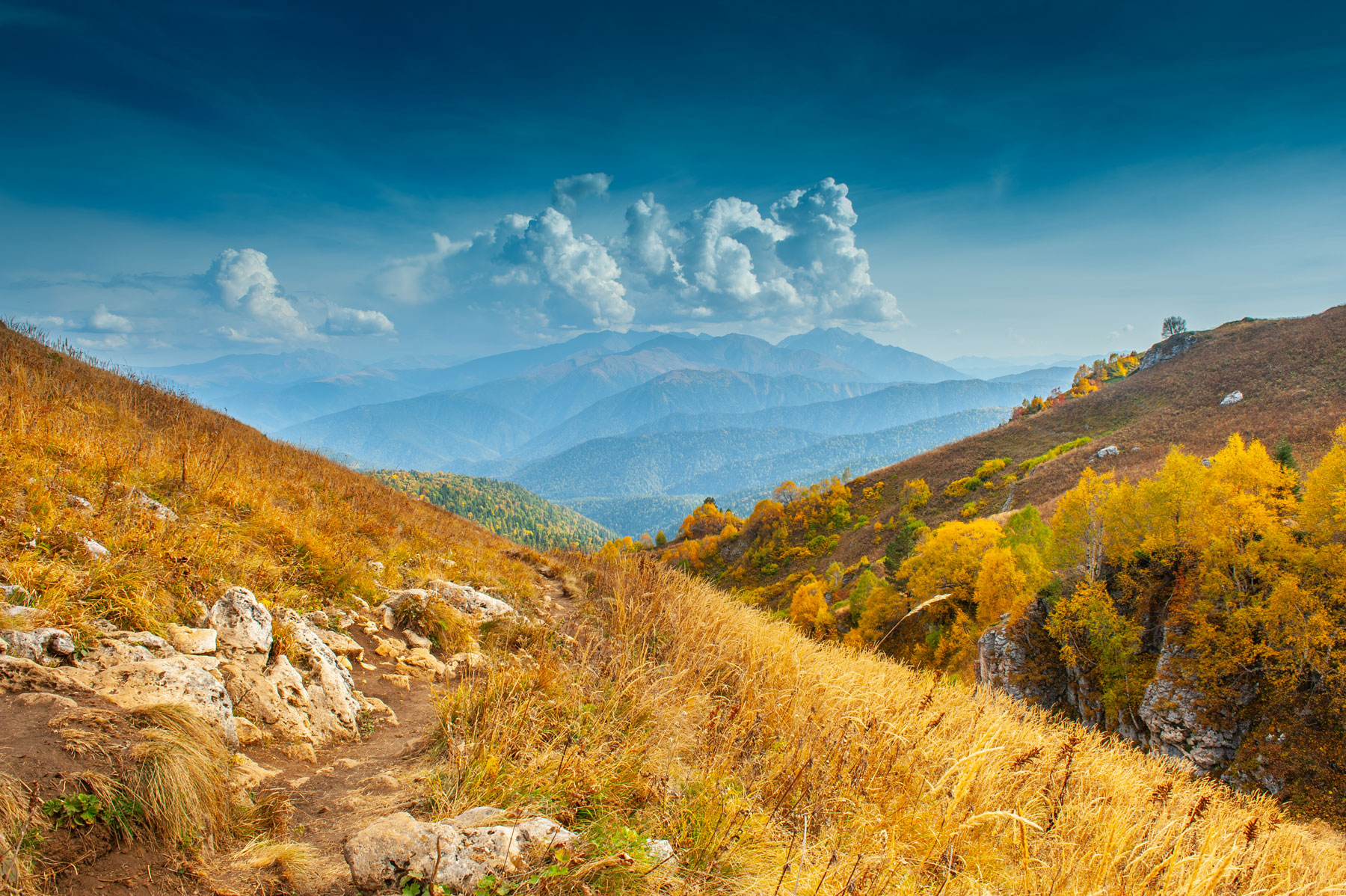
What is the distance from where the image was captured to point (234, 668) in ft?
13.6

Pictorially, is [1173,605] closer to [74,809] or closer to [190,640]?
[190,640]

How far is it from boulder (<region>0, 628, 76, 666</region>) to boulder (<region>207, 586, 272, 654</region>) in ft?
3.45

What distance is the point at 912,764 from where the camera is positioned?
13.1 feet

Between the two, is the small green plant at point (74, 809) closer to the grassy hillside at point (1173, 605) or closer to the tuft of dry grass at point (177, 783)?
the tuft of dry grass at point (177, 783)

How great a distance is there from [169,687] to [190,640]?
0.81 meters

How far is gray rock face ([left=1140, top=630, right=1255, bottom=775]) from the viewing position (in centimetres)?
2080

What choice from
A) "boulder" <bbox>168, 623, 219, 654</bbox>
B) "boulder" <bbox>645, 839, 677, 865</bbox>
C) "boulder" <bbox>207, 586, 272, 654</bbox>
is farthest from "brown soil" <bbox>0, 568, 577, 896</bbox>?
"boulder" <bbox>645, 839, 677, 865</bbox>

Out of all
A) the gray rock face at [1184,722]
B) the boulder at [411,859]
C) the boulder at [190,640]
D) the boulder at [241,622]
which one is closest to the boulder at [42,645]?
the boulder at [190,640]

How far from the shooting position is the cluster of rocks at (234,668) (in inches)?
125

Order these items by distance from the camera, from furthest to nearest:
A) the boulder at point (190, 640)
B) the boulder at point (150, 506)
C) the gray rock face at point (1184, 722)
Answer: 1. the gray rock face at point (1184, 722)
2. the boulder at point (150, 506)
3. the boulder at point (190, 640)

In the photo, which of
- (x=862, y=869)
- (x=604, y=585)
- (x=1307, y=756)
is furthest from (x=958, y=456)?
(x=862, y=869)

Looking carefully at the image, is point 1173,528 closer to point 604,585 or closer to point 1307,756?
point 1307,756

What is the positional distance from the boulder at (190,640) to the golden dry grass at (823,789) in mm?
1945

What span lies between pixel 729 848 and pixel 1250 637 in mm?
29543
